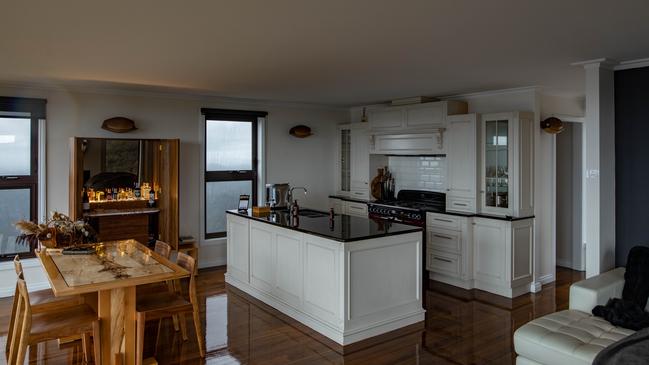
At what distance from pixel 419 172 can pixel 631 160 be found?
120 inches

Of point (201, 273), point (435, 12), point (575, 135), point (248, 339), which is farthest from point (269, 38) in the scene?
point (575, 135)

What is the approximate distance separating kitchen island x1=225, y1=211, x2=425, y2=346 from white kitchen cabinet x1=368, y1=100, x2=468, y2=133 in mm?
1930

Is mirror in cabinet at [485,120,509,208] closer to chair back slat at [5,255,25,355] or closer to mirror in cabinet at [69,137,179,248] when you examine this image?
mirror in cabinet at [69,137,179,248]

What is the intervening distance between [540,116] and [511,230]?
147 centimetres

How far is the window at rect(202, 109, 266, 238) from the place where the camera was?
21.8 feet

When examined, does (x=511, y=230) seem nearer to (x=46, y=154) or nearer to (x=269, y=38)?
(x=269, y=38)

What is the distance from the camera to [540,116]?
565 cm

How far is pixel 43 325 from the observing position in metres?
3.10

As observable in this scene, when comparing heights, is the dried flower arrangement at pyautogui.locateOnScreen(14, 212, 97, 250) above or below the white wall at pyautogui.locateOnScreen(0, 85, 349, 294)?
below

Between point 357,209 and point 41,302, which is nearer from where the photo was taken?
point 41,302

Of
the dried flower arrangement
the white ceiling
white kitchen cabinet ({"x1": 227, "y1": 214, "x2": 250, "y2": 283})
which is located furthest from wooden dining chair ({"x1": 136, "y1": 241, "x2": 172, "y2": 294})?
the white ceiling

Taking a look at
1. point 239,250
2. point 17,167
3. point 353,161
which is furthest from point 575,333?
point 17,167

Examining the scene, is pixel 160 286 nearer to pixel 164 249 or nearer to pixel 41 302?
pixel 164 249

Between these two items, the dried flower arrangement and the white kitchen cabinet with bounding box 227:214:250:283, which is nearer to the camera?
the dried flower arrangement
